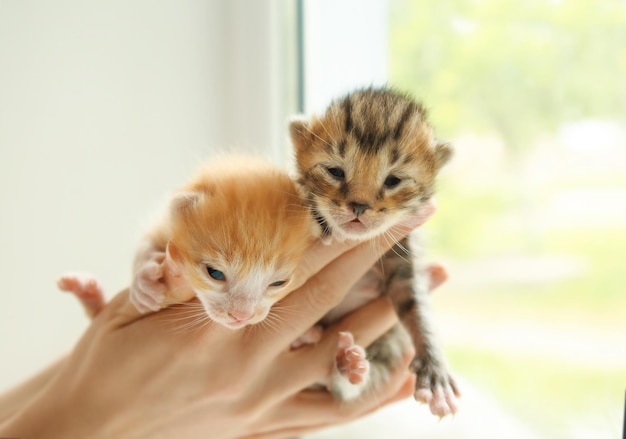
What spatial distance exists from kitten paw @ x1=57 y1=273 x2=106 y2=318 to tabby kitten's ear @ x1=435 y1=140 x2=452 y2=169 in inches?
33.1

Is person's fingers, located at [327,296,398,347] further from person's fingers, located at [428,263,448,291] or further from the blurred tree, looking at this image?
the blurred tree

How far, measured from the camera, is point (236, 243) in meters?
1.05

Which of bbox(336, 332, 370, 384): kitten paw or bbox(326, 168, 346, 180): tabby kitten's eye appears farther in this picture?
bbox(336, 332, 370, 384): kitten paw

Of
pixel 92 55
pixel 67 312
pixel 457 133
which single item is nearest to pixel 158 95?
pixel 92 55

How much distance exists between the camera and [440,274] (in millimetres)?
1423

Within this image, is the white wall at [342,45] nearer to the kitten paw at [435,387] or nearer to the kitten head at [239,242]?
the kitten head at [239,242]

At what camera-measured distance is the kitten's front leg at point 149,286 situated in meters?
1.19

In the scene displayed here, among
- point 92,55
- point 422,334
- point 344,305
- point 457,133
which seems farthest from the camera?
point 92,55

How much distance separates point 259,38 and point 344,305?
3.29 feet

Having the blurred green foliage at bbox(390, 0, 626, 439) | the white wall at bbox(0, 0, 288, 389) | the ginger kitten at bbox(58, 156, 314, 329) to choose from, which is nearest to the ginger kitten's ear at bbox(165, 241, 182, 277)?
the ginger kitten at bbox(58, 156, 314, 329)

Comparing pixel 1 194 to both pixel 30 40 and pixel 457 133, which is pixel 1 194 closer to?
pixel 30 40

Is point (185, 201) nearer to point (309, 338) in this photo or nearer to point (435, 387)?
point (309, 338)

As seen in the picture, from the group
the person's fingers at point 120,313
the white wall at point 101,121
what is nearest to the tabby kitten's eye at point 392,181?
the person's fingers at point 120,313

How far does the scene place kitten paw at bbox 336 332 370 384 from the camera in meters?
1.19
